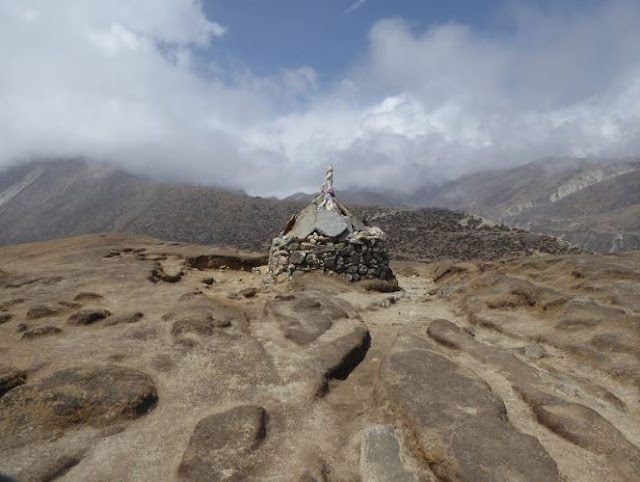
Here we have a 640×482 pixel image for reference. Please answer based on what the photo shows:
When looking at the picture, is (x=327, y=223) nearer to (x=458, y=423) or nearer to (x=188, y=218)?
(x=458, y=423)

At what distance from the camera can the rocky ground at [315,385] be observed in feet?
19.4

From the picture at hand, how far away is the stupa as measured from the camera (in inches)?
732

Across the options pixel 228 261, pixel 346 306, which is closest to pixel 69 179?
pixel 228 261

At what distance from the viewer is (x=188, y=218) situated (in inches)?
3450

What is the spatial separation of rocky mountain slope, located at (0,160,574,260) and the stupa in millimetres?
18922

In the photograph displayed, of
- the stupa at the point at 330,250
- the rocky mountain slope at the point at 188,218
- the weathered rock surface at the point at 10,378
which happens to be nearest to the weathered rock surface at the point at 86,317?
the weathered rock surface at the point at 10,378

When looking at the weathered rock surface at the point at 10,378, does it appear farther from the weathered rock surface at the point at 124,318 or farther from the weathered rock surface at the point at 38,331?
the weathered rock surface at the point at 124,318

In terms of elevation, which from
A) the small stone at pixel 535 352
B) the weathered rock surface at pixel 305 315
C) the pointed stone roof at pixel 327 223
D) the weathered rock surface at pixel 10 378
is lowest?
the weathered rock surface at pixel 10 378

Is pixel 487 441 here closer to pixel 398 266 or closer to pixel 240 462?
pixel 240 462

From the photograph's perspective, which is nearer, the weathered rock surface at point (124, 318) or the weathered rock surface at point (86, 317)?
the weathered rock surface at point (86, 317)

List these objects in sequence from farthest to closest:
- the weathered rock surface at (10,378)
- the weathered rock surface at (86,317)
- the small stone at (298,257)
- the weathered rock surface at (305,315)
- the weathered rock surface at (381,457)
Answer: the small stone at (298,257) < the weathered rock surface at (86,317) < the weathered rock surface at (305,315) < the weathered rock surface at (10,378) < the weathered rock surface at (381,457)


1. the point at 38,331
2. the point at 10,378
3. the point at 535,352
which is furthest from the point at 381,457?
the point at 38,331

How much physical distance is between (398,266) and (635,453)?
75.5 ft

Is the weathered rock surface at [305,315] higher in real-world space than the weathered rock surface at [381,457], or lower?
higher
